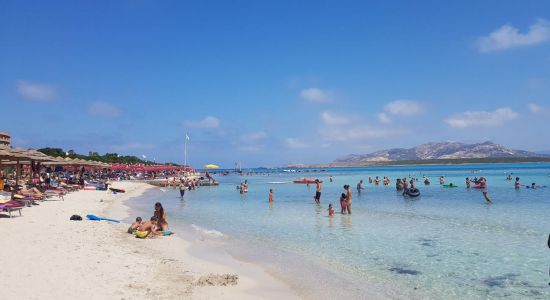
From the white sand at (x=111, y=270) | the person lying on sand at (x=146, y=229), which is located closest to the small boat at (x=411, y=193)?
the person lying on sand at (x=146, y=229)

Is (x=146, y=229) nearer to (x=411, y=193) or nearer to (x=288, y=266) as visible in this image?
(x=288, y=266)

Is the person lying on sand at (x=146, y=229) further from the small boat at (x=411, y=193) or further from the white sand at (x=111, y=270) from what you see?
the small boat at (x=411, y=193)

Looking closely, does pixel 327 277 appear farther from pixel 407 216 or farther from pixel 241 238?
pixel 407 216

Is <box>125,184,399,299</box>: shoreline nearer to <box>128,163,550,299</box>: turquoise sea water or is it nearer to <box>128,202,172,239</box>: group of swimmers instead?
<box>128,163,550,299</box>: turquoise sea water

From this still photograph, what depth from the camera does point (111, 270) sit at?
8008mm

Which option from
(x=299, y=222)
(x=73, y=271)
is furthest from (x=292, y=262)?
(x=299, y=222)

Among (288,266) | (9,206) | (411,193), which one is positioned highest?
(9,206)

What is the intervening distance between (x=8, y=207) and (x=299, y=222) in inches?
441

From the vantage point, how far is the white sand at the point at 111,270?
660 cm

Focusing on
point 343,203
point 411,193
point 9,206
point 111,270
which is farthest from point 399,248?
point 411,193

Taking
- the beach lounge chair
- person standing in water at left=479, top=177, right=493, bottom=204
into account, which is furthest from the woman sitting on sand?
person standing in water at left=479, top=177, right=493, bottom=204

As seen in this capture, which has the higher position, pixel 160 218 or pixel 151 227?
pixel 160 218

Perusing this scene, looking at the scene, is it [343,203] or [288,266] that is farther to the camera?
[343,203]

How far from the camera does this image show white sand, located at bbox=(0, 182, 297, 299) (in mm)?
6605
